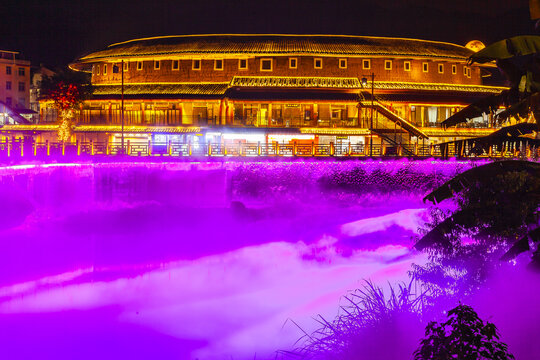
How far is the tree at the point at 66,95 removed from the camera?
60.1m

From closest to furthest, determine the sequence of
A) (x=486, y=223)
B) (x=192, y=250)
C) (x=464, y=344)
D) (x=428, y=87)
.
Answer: (x=464, y=344), (x=486, y=223), (x=192, y=250), (x=428, y=87)

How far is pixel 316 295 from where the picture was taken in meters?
24.2

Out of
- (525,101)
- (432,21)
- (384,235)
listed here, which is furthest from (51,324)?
(432,21)

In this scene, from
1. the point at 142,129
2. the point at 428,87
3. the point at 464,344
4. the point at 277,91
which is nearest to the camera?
the point at 464,344

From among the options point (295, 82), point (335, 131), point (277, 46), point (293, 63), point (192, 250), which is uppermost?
point (277, 46)

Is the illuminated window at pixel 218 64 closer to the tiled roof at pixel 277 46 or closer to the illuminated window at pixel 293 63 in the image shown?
the tiled roof at pixel 277 46

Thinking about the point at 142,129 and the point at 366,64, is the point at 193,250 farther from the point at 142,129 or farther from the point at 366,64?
the point at 366,64

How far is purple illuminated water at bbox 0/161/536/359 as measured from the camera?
67.2 feet

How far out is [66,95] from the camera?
2371 inches

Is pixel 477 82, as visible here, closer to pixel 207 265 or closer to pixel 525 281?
pixel 207 265

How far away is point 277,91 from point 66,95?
21.2 m

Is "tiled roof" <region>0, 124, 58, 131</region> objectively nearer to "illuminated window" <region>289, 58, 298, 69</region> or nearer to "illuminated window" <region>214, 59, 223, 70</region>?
"illuminated window" <region>214, 59, 223, 70</region>

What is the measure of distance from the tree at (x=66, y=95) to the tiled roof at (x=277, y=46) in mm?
5372

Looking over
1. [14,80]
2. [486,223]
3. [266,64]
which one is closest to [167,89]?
[266,64]
